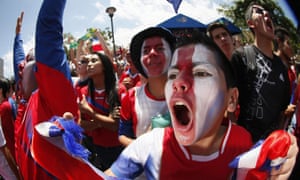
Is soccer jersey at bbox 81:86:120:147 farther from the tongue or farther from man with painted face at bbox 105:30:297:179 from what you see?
the tongue

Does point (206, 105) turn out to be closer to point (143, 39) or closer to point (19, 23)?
point (143, 39)

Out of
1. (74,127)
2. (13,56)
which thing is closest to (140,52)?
(74,127)

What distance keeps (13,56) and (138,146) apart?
67.5 inches

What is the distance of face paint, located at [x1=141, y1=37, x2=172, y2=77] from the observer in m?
1.77

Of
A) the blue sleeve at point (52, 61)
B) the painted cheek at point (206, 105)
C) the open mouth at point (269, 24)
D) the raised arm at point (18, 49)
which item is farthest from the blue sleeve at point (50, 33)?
the open mouth at point (269, 24)

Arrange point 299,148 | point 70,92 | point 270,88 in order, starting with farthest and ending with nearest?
point 270,88 → point 70,92 → point 299,148

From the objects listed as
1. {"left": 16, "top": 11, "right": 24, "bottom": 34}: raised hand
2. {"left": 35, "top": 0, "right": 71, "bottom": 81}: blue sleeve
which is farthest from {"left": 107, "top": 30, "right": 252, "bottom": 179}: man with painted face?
{"left": 16, "top": 11, "right": 24, "bottom": 34}: raised hand

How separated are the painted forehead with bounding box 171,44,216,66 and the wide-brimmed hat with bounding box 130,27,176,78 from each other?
55 centimetres

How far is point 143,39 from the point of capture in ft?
6.08

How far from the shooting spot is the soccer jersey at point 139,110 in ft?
5.90

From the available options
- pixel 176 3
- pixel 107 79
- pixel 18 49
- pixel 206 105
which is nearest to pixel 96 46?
pixel 107 79

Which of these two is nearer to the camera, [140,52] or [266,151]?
[266,151]

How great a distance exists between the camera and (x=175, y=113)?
1.18m

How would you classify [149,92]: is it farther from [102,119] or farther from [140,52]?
[102,119]
